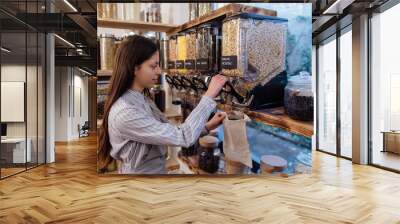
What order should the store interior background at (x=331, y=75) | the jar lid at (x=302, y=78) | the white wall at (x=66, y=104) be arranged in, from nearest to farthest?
the jar lid at (x=302, y=78) → the store interior background at (x=331, y=75) → the white wall at (x=66, y=104)

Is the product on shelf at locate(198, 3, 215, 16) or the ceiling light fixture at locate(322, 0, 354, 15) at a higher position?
the ceiling light fixture at locate(322, 0, 354, 15)

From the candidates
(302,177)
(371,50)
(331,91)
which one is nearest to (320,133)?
(331,91)

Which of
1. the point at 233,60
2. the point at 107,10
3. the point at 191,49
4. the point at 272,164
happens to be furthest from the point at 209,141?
the point at 107,10

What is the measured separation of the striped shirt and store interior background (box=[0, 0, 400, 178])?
163 centimetres

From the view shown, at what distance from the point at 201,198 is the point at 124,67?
73.1 inches

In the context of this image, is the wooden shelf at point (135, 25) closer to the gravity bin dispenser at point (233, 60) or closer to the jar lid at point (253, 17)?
the gravity bin dispenser at point (233, 60)

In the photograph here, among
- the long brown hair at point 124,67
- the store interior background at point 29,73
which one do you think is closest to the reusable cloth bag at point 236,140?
the long brown hair at point 124,67

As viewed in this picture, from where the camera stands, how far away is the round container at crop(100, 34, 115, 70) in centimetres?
565

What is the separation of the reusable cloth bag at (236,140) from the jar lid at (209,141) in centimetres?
14

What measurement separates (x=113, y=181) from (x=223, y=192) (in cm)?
173

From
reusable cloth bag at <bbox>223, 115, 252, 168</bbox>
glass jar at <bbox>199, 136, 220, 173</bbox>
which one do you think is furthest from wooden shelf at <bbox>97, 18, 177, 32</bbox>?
glass jar at <bbox>199, 136, 220, 173</bbox>

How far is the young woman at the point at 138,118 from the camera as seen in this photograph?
457 centimetres

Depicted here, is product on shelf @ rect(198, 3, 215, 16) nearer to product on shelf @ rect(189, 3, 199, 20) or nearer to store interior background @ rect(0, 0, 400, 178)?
product on shelf @ rect(189, 3, 199, 20)

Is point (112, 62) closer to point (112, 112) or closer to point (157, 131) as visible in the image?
point (112, 112)
